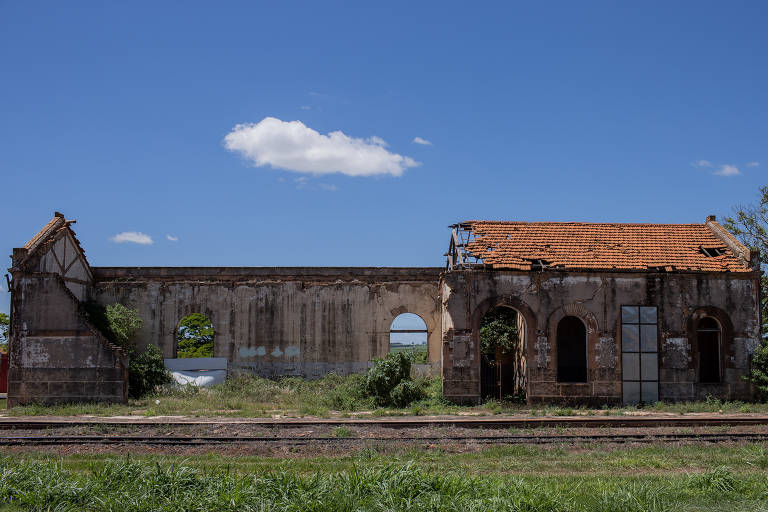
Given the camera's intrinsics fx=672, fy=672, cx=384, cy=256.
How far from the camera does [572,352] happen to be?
26422 mm

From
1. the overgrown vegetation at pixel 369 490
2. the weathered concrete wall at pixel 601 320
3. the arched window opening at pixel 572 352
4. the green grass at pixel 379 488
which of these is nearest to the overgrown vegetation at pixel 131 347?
the weathered concrete wall at pixel 601 320

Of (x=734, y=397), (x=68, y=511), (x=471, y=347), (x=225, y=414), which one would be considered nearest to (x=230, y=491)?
(x=68, y=511)

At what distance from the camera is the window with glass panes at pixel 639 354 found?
69.8 ft

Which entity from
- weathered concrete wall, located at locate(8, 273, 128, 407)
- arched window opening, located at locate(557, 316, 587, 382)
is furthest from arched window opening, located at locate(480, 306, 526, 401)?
weathered concrete wall, located at locate(8, 273, 128, 407)

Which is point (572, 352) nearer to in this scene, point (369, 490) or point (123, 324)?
point (123, 324)

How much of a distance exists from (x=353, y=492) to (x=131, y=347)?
60.0ft

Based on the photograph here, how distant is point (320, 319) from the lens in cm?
2564

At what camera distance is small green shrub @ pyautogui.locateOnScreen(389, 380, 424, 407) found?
20.6 m

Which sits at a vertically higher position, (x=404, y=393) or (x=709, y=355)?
(x=709, y=355)

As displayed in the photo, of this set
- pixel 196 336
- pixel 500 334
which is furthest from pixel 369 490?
pixel 196 336

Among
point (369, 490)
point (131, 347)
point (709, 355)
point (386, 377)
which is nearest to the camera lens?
point (369, 490)

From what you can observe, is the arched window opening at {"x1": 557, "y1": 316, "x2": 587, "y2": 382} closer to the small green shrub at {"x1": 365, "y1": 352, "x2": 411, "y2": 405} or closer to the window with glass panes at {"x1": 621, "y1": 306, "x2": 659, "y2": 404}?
the window with glass panes at {"x1": 621, "y1": 306, "x2": 659, "y2": 404}

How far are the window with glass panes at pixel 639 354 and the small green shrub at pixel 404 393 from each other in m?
6.62

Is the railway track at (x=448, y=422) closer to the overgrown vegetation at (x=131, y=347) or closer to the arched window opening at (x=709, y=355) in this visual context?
the overgrown vegetation at (x=131, y=347)
